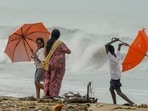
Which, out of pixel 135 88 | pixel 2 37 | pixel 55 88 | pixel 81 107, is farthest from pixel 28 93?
pixel 2 37

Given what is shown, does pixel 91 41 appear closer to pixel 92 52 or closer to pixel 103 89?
pixel 92 52

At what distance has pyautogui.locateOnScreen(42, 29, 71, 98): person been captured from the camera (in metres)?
10.0

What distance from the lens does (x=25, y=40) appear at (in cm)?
1107

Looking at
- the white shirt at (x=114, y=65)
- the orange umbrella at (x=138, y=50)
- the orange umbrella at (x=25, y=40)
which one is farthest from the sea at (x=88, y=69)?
the orange umbrella at (x=25, y=40)

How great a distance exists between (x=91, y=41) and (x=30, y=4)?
42.3 meters

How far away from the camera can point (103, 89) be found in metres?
15.2

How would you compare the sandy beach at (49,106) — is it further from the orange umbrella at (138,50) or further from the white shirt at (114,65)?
the orange umbrella at (138,50)

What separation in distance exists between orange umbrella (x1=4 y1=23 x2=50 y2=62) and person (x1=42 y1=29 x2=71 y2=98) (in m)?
1.04

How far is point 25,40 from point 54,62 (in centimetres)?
125

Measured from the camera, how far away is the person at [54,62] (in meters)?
10.0

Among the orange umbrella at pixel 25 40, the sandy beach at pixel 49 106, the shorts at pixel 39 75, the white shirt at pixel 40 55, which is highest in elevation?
the orange umbrella at pixel 25 40

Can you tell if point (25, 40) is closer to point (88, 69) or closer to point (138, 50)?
point (138, 50)

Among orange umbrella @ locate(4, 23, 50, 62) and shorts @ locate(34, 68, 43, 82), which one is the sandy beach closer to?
shorts @ locate(34, 68, 43, 82)

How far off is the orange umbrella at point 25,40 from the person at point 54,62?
3.40 feet
